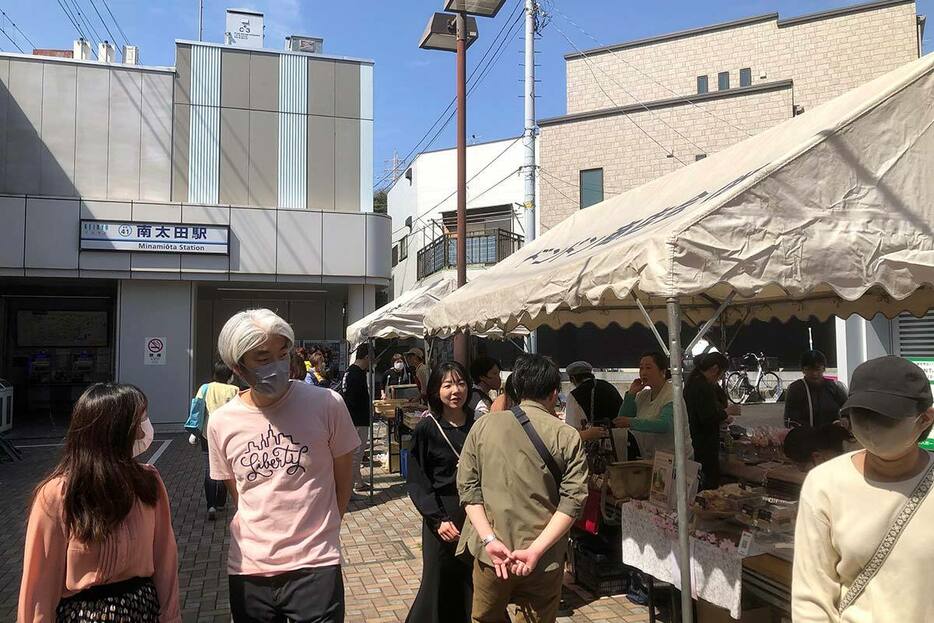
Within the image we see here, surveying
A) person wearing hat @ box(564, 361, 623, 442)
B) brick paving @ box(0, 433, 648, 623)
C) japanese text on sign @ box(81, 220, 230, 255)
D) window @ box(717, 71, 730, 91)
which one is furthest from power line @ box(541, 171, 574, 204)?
person wearing hat @ box(564, 361, 623, 442)

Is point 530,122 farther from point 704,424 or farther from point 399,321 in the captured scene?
point 704,424

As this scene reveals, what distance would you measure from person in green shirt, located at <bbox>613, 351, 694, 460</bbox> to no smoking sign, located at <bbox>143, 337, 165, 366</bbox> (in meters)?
13.4

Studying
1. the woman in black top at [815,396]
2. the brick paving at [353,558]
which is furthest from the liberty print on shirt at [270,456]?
the woman in black top at [815,396]

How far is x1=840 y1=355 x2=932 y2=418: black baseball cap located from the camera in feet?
5.97

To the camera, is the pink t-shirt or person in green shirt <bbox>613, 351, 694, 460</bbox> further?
person in green shirt <bbox>613, 351, 694, 460</bbox>

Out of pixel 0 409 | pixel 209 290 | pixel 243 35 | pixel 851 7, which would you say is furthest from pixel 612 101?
pixel 0 409

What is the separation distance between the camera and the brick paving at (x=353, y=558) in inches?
194

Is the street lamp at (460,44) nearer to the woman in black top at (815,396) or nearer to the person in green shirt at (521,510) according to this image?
the woman in black top at (815,396)

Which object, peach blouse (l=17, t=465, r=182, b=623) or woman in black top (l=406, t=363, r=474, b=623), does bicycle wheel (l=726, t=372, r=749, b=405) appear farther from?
peach blouse (l=17, t=465, r=182, b=623)

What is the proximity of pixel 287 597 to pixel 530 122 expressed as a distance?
15.1 m

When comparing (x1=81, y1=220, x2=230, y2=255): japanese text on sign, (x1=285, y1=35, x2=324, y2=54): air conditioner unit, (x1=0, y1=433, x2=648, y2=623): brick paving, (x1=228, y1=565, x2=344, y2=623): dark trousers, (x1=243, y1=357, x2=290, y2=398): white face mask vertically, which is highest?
(x1=285, y1=35, x2=324, y2=54): air conditioner unit

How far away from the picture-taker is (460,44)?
9453 millimetres

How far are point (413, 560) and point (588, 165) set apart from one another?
57.6 feet

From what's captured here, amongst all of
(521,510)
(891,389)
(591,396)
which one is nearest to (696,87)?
(591,396)
